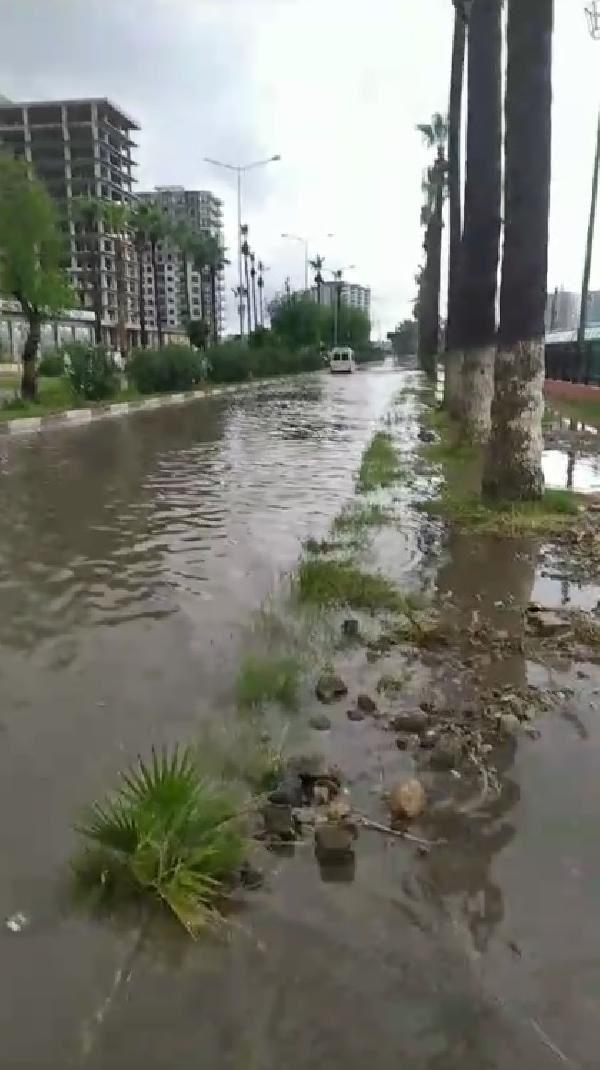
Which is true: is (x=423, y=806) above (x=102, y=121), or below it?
below

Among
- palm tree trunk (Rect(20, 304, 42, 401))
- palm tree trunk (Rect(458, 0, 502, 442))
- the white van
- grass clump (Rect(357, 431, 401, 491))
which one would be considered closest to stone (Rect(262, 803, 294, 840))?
grass clump (Rect(357, 431, 401, 491))

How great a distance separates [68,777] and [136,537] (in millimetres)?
A: 5396

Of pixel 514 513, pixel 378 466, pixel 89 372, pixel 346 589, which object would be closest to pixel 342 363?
pixel 89 372

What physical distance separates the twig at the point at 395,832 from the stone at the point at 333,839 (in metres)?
0.07

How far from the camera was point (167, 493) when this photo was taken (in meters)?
12.2

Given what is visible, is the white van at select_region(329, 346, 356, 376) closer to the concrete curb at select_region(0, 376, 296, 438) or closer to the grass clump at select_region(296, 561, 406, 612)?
the concrete curb at select_region(0, 376, 296, 438)

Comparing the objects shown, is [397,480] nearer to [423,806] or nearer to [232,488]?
[232,488]

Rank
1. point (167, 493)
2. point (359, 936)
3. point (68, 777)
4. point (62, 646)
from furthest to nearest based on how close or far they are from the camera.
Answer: point (167, 493), point (62, 646), point (68, 777), point (359, 936)

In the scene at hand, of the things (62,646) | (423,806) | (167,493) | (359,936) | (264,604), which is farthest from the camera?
(167,493)

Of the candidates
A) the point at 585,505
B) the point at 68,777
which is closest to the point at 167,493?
the point at 585,505

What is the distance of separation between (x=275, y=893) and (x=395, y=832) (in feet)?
1.98

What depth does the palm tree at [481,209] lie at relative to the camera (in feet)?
42.9

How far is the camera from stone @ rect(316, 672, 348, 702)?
4.96 m

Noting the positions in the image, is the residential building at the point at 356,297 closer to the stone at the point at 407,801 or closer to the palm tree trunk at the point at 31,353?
the palm tree trunk at the point at 31,353
